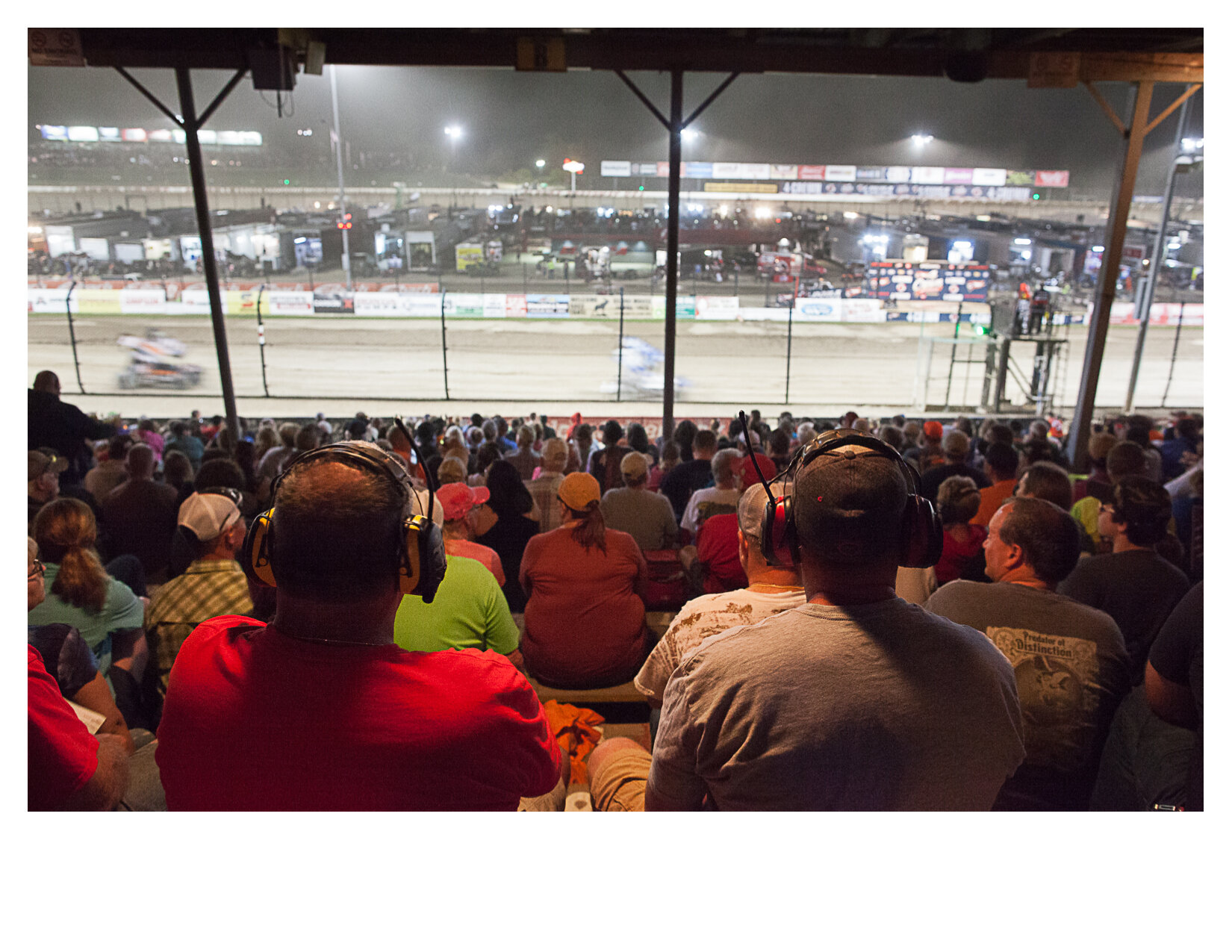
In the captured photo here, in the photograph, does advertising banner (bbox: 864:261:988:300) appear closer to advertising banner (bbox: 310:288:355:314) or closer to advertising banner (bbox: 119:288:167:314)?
advertising banner (bbox: 310:288:355:314)

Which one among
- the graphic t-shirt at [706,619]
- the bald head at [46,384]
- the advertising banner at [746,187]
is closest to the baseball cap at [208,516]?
the graphic t-shirt at [706,619]

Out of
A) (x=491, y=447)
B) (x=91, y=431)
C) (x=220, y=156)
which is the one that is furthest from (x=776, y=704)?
(x=220, y=156)

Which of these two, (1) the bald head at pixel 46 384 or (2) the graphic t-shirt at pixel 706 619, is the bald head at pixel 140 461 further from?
(2) the graphic t-shirt at pixel 706 619

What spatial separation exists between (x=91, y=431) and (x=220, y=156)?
37564mm

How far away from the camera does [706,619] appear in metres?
1.77

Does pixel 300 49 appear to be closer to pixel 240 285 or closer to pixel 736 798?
pixel 736 798

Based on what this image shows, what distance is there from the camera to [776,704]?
122cm

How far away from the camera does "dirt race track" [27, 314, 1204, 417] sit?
17281 millimetres

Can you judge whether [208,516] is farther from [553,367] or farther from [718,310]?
[718,310]

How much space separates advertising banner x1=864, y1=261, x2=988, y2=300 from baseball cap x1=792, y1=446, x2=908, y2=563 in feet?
94.1

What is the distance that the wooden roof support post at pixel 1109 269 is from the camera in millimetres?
8703

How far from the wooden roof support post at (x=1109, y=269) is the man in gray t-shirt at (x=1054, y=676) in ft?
27.8

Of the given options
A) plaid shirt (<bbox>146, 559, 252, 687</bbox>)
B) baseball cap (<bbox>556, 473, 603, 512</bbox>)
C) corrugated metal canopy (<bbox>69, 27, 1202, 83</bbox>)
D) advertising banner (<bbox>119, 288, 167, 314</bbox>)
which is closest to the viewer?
plaid shirt (<bbox>146, 559, 252, 687</bbox>)

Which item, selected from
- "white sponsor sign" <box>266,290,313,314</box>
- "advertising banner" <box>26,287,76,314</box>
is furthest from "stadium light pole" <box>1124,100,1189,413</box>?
"advertising banner" <box>26,287,76,314</box>
